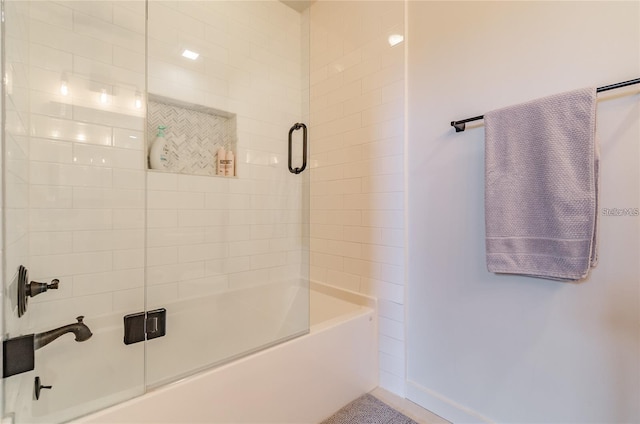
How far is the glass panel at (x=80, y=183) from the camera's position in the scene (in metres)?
1.12

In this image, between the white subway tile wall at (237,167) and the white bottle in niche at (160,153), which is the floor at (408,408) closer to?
the white subway tile wall at (237,167)

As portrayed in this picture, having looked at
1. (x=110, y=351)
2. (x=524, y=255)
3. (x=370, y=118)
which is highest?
(x=370, y=118)

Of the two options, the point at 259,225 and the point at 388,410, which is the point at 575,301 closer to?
the point at 388,410

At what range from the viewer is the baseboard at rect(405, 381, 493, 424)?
4.31 ft

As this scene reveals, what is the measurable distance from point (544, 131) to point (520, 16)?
0.53 m

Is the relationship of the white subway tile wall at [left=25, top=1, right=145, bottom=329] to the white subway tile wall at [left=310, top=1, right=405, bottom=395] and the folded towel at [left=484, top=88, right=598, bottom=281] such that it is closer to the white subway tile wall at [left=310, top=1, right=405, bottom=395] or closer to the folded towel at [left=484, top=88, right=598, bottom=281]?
the white subway tile wall at [left=310, top=1, right=405, bottom=395]

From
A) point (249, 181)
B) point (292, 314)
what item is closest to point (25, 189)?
point (249, 181)

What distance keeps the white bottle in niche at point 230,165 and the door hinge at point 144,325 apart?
0.92m

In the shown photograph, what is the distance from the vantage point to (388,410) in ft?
4.78

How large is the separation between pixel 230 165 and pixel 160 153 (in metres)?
0.43

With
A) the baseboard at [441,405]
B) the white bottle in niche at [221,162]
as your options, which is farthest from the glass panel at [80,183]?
the baseboard at [441,405]

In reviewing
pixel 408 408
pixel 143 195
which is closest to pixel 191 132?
pixel 143 195

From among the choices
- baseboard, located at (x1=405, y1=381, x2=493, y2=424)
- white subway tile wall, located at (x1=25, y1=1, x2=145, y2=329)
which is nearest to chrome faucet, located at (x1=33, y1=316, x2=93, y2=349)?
white subway tile wall, located at (x1=25, y1=1, x2=145, y2=329)

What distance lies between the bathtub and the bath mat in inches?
1.6
